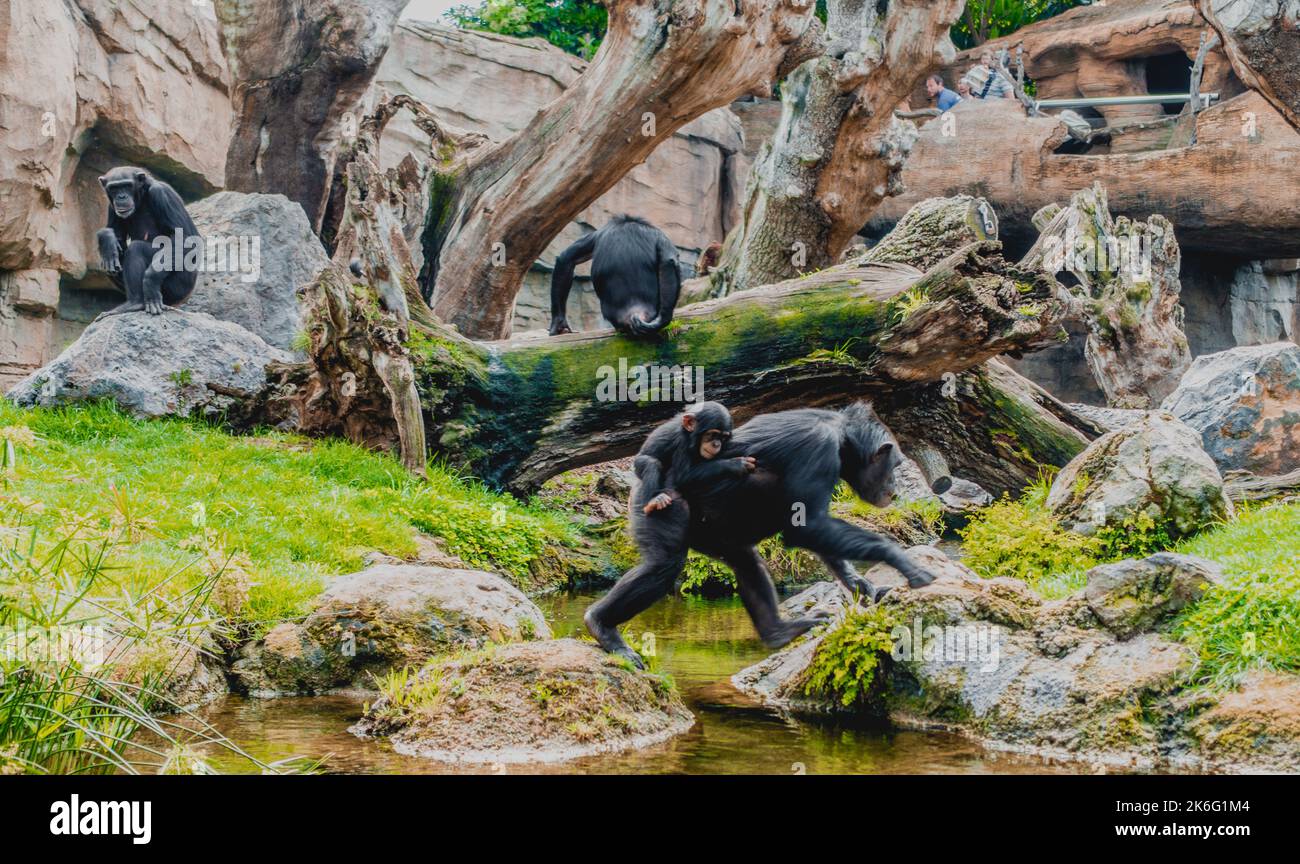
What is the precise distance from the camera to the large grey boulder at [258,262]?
1358 centimetres

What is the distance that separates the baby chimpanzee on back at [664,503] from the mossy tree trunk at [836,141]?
25.9 ft

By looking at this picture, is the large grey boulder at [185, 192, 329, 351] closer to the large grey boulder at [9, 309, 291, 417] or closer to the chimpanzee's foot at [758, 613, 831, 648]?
the large grey boulder at [9, 309, 291, 417]

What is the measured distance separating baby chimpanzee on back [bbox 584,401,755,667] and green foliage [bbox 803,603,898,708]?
89 centimetres

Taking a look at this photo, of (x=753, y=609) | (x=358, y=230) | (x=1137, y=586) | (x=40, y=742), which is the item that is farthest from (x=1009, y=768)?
(x=358, y=230)

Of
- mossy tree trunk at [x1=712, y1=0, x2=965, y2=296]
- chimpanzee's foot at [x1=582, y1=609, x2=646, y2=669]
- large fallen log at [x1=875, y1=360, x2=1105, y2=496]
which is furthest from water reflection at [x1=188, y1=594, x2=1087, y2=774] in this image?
mossy tree trunk at [x1=712, y1=0, x2=965, y2=296]

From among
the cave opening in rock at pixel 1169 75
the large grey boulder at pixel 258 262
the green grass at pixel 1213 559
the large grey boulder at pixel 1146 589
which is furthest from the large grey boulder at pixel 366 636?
the cave opening in rock at pixel 1169 75

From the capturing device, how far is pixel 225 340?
11172 millimetres

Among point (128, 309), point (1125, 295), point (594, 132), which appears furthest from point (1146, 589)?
point (1125, 295)

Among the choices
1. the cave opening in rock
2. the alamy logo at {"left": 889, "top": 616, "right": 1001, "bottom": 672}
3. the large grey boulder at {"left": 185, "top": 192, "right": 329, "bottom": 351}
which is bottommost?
the alamy logo at {"left": 889, "top": 616, "right": 1001, "bottom": 672}

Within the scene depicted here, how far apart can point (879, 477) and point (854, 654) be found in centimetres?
127

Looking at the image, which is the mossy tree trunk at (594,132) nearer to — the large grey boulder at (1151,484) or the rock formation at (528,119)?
the large grey boulder at (1151,484)

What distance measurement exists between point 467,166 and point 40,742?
35.5ft

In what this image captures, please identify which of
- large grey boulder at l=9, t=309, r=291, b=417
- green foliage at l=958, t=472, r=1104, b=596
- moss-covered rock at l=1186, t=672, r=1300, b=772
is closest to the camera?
moss-covered rock at l=1186, t=672, r=1300, b=772

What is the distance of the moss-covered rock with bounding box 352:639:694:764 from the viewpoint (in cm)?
504
